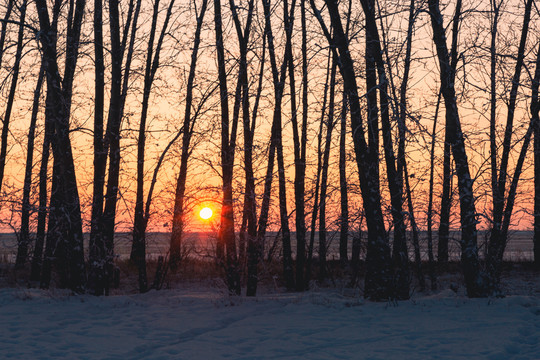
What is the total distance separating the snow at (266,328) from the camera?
7.96 metres

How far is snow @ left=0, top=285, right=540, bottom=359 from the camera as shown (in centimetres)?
796

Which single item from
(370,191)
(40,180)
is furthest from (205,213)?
(370,191)

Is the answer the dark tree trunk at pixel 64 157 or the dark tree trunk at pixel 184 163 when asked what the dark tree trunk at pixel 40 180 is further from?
the dark tree trunk at pixel 184 163

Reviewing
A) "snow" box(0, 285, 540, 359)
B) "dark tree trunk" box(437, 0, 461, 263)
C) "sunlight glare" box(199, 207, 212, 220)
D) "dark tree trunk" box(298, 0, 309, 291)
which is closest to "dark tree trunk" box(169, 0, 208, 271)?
"sunlight glare" box(199, 207, 212, 220)

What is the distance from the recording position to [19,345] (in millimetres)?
8516

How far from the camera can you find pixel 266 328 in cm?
966

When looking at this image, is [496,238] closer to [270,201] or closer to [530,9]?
[270,201]

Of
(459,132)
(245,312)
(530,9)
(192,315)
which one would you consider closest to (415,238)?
(459,132)

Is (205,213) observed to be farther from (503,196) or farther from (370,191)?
(503,196)

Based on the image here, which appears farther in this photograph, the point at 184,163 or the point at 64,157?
the point at 184,163

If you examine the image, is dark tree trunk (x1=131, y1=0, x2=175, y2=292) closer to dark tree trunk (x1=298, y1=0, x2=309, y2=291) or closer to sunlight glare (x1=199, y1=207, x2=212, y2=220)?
sunlight glare (x1=199, y1=207, x2=212, y2=220)

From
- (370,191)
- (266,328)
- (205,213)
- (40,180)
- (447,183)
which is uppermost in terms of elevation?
(447,183)

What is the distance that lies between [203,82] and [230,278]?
5.81 m

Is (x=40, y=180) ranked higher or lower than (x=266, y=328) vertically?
higher
